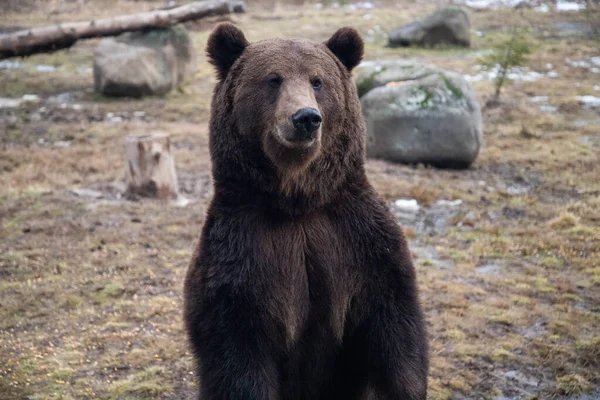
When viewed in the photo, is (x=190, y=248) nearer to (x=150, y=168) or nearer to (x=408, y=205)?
(x=150, y=168)

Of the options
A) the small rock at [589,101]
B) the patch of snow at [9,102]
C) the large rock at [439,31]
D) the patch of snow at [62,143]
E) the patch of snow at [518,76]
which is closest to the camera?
the patch of snow at [62,143]

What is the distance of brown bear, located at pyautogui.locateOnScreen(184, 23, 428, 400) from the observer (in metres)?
2.87

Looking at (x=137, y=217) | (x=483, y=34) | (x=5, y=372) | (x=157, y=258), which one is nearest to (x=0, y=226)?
(x=137, y=217)

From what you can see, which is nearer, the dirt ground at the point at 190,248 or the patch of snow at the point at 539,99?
the dirt ground at the point at 190,248

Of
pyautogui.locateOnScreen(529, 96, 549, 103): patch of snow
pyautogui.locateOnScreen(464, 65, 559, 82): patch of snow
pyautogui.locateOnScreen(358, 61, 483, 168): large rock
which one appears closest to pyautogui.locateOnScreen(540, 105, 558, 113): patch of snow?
pyautogui.locateOnScreen(529, 96, 549, 103): patch of snow

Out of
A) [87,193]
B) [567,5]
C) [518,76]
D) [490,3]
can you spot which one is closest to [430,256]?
[87,193]

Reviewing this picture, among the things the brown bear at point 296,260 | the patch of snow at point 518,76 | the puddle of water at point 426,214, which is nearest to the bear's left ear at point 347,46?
the brown bear at point 296,260

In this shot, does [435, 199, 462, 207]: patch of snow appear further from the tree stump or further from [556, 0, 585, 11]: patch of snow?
[556, 0, 585, 11]: patch of snow

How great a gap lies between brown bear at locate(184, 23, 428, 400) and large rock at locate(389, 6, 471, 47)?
13.7m

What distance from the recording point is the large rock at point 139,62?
11836 millimetres

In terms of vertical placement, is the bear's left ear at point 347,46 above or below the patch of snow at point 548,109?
above

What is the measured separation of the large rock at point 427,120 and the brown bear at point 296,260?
503 centimetres

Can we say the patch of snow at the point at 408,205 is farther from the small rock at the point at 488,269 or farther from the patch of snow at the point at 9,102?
the patch of snow at the point at 9,102

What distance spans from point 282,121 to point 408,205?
4270 mm
